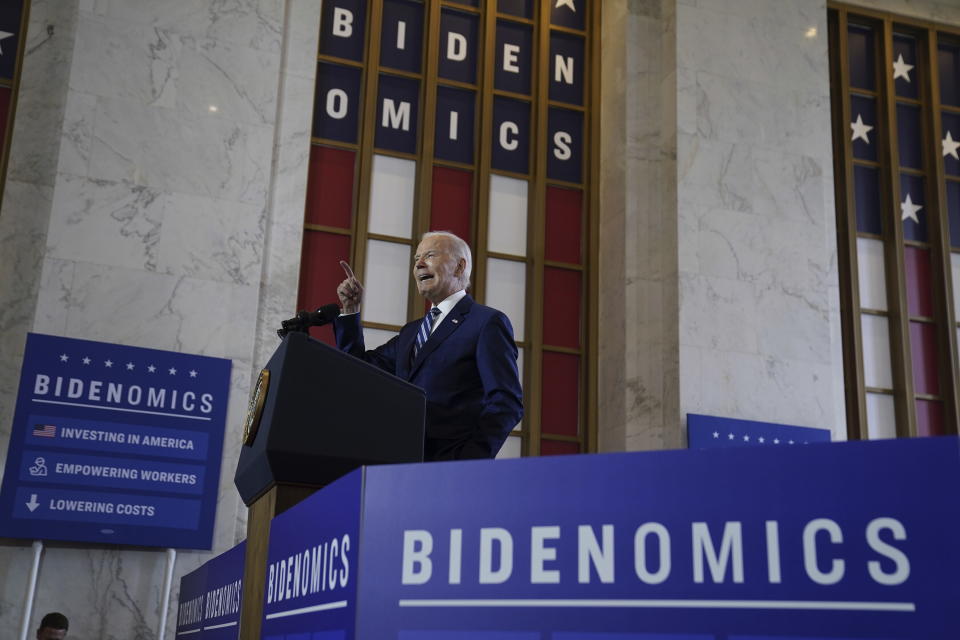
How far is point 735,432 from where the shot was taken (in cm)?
764

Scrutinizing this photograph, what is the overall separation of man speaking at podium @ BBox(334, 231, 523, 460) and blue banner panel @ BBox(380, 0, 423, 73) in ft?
14.8

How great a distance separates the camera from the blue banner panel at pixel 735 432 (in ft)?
24.7

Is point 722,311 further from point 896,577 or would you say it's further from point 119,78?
point 896,577

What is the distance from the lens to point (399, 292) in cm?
782

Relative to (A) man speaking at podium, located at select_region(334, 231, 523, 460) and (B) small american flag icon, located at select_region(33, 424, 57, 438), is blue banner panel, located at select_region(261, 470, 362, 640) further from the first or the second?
(B) small american flag icon, located at select_region(33, 424, 57, 438)

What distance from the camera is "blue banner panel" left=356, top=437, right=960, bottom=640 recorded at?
4.76 feet

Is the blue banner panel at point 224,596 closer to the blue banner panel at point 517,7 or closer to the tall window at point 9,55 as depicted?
the tall window at point 9,55

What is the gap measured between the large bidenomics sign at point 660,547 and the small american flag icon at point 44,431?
185 inches

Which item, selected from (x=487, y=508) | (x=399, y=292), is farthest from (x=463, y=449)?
(x=399, y=292)

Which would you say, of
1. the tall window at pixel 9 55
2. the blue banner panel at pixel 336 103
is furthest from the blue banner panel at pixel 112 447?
the blue banner panel at pixel 336 103

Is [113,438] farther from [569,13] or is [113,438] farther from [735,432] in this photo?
[569,13]

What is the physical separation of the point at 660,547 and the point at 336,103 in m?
6.75

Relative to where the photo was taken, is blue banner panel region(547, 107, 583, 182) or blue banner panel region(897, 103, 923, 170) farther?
blue banner panel region(897, 103, 923, 170)

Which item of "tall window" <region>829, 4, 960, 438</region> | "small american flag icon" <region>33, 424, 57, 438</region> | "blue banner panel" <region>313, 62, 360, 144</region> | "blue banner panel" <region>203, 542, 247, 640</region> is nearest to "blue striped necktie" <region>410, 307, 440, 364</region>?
"blue banner panel" <region>203, 542, 247, 640</region>
